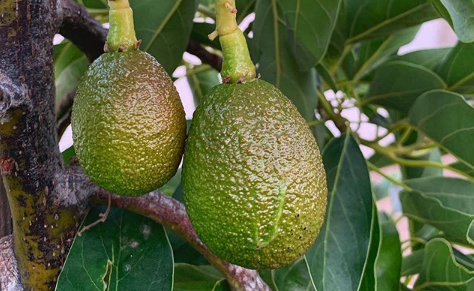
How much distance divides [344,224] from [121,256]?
285 mm

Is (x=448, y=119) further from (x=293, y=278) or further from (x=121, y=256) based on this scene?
(x=121, y=256)

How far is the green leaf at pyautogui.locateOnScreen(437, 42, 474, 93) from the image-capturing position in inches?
31.7

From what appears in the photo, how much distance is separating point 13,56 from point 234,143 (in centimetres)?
19

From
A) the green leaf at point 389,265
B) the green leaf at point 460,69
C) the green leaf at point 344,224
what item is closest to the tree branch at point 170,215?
the green leaf at point 344,224

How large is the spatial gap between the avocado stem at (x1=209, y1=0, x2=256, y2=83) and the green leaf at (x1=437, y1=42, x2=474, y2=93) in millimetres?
428

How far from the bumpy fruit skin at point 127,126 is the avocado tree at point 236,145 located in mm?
48

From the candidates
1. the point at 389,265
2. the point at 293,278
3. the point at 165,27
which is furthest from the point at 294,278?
the point at 165,27

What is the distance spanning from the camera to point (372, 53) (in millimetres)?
953

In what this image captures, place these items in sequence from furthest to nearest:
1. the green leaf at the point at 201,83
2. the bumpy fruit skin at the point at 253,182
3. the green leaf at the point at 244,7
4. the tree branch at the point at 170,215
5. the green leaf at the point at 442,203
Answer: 1. the green leaf at the point at 201,83
2. the green leaf at the point at 244,7
3. the green leaf at the point at 442,203
4. the tree branch at the point at 170,215
5. the bumpy fruit skin at the point at 253,182

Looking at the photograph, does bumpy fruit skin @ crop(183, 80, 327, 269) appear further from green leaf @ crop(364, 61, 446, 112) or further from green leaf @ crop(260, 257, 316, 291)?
green leaf @ crop(364, 61, 446, 112)

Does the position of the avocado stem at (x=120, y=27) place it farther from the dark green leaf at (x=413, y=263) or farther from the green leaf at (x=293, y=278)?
the dark green leaf at (x=413, y=263)

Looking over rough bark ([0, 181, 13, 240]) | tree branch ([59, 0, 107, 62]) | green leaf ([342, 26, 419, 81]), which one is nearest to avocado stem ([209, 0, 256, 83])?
tree branch ([59, 0, 107, 62])

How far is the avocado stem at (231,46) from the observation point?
1.61 feet

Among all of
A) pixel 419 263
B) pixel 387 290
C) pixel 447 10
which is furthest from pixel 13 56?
pixel 419 263
